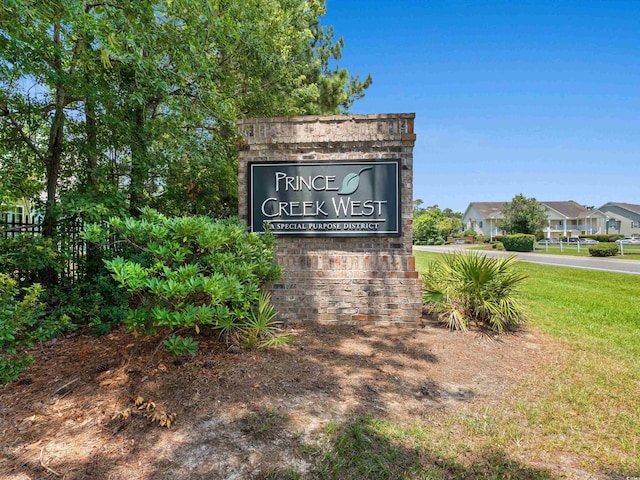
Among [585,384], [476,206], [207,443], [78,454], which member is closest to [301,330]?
[207,443]

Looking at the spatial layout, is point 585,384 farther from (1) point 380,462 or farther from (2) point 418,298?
(1) point 380,462

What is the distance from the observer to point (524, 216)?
35.3 meters

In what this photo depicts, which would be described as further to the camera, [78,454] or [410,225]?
[410,225]

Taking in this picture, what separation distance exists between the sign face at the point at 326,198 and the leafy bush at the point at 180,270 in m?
1.47

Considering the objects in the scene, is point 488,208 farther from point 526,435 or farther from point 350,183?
point 526,435

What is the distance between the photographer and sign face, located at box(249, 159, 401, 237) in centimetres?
489

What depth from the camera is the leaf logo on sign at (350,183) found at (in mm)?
4930

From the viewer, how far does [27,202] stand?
6.15m

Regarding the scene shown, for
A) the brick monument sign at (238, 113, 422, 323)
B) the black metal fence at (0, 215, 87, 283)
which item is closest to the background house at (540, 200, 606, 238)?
the brick monument sign at (238, 113, 422, 323)

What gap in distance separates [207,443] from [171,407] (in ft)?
1.81

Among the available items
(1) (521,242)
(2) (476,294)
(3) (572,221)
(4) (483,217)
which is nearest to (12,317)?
(2) (476,294)

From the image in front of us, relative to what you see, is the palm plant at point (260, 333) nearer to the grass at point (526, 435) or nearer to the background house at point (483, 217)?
A: the grass at point (526, 435)

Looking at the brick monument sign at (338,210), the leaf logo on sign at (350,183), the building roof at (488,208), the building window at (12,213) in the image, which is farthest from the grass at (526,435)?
the building roof at (488,208)

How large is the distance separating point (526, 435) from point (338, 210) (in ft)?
10.8
